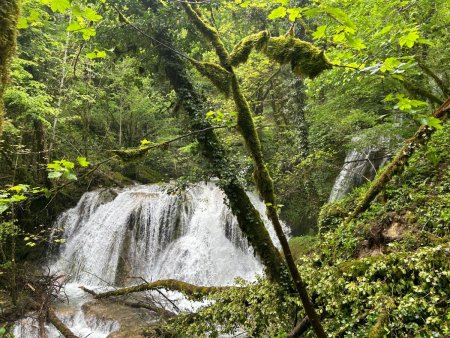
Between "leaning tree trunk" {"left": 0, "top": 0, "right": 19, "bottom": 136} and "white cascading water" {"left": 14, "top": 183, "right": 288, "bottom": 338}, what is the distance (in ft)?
32.5

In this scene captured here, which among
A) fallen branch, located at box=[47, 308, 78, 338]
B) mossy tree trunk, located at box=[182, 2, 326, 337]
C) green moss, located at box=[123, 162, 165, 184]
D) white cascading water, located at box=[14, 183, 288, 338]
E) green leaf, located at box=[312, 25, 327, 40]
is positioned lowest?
fallen branch, located at box=[47, 308, 78, 338]

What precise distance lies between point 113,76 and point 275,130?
9.40m

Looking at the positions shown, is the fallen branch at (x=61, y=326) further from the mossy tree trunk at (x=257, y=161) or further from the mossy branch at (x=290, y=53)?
the mossy branch at (x=290, y=53)

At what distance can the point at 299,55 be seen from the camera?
3.63m

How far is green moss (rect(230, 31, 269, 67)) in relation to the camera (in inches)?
152

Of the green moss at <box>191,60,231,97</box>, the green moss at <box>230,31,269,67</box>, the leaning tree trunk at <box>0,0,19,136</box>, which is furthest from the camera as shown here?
the green moss at <box>191,60,231,97</box>

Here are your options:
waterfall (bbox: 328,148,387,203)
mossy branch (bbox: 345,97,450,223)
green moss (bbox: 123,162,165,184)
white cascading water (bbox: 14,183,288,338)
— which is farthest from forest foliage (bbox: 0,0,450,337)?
green moss (bbox: 123,162,165,184)

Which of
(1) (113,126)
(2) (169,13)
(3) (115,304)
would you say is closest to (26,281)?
(3) (115,304)

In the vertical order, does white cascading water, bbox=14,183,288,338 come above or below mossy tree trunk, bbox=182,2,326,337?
below

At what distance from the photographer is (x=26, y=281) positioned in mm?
8258

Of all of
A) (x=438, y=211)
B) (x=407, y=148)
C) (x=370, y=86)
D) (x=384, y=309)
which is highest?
(x=370, y=86)

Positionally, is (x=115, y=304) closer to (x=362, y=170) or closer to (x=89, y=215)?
(x=89, y=215)

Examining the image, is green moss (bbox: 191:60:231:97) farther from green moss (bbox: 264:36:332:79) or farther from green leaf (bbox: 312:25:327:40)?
green leaf (bbox: 312:25:327:40)

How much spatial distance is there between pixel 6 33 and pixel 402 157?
586 cm
